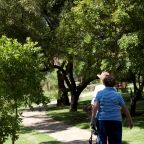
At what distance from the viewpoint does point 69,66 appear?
103 feet

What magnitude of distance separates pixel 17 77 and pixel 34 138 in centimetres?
529

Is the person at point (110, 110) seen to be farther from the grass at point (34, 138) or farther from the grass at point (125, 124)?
the grass at point (34, 138)

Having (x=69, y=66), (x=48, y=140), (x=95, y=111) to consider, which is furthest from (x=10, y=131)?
(x=69, y=66)

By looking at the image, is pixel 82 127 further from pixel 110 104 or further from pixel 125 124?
pixel 110 104

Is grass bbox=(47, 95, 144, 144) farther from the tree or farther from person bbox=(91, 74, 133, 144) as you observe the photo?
person bbox=(91, 74, 133, 144)

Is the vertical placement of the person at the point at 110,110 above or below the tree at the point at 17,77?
below

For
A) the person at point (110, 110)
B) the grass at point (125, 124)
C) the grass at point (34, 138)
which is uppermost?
the person at point (110, 110)

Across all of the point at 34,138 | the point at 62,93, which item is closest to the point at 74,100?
the point at 62,93

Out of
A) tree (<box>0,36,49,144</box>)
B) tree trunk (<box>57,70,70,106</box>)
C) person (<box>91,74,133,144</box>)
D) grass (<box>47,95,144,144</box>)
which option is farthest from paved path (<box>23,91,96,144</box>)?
person (<box>91,74,133,144</box>)

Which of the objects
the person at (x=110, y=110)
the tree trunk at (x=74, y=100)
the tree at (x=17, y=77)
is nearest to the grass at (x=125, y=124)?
the tree trunk at (x=74, y=100)

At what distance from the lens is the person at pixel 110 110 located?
9688 millimetres

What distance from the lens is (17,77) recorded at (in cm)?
1481

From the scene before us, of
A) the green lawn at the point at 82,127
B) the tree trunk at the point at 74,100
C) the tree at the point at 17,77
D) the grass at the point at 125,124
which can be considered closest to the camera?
the tree at the point at 17,77

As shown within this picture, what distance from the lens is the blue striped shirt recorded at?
9.70m
